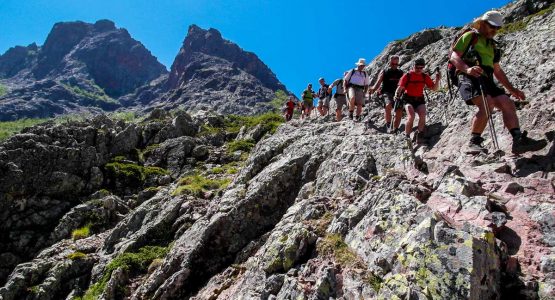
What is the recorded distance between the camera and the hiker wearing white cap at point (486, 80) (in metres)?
9.17

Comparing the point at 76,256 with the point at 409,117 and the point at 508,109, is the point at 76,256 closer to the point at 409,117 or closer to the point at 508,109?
the point at 409,117

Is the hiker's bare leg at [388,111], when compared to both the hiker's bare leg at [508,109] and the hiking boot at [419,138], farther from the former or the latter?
the hiker's bare leg at [508,109]

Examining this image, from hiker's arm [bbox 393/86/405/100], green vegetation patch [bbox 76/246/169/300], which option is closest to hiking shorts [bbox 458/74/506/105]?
hiker's arm [bbox 393/86/405/100]

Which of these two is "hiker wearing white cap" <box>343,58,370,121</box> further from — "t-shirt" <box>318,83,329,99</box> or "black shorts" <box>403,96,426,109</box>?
"t-shirt" <box>318,83,329,99</box>

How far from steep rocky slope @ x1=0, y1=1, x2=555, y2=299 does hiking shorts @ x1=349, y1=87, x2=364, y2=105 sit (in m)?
1.02

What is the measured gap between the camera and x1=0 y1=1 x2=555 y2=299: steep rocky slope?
263 inches

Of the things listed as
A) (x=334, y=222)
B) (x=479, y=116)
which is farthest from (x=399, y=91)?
(x=334, y=222)

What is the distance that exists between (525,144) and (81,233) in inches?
824

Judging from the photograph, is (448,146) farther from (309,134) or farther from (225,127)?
(225,127)

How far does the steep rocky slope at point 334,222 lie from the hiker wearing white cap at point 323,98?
663 cm

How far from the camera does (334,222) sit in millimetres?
9789

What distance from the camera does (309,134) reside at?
1847 centimetres

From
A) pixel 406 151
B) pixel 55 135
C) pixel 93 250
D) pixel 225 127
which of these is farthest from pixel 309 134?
pixel 225 127

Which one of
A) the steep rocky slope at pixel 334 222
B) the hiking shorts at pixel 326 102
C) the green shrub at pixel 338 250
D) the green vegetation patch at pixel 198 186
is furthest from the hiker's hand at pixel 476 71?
the hiking shorts at pixel 326 102
